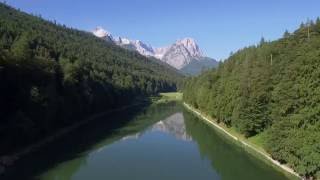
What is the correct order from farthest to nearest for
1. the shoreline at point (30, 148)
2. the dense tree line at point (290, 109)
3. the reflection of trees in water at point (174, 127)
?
the reflection of trees in water at point (174, 127) → the shoreline at point (30, 148) → the dense tree line at point (290, 109)

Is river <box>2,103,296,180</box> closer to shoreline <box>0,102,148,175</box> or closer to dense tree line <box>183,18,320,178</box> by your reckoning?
shoreline <box>0,102,148,175</box>

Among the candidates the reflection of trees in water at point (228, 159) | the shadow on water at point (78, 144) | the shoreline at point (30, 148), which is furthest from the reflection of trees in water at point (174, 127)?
the shoreline at point (30, 148)

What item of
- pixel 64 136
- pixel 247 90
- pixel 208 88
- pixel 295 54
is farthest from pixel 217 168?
pixel 208 88

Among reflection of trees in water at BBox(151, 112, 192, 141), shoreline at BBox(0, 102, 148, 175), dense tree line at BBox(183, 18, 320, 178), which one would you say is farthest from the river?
dense tree line at BBox(183, 18, 320, 178)

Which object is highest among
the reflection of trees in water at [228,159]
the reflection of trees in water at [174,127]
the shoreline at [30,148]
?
the shoreline at [30,148]

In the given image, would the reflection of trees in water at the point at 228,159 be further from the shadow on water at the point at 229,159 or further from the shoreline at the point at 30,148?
the shoreline at the point at 30,148

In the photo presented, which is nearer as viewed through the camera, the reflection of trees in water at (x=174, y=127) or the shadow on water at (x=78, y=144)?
the shadow on water at (x=78, y=144)

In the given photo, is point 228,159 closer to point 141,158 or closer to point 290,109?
point 141,158

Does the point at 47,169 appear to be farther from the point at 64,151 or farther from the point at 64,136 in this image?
the point at 64,136
